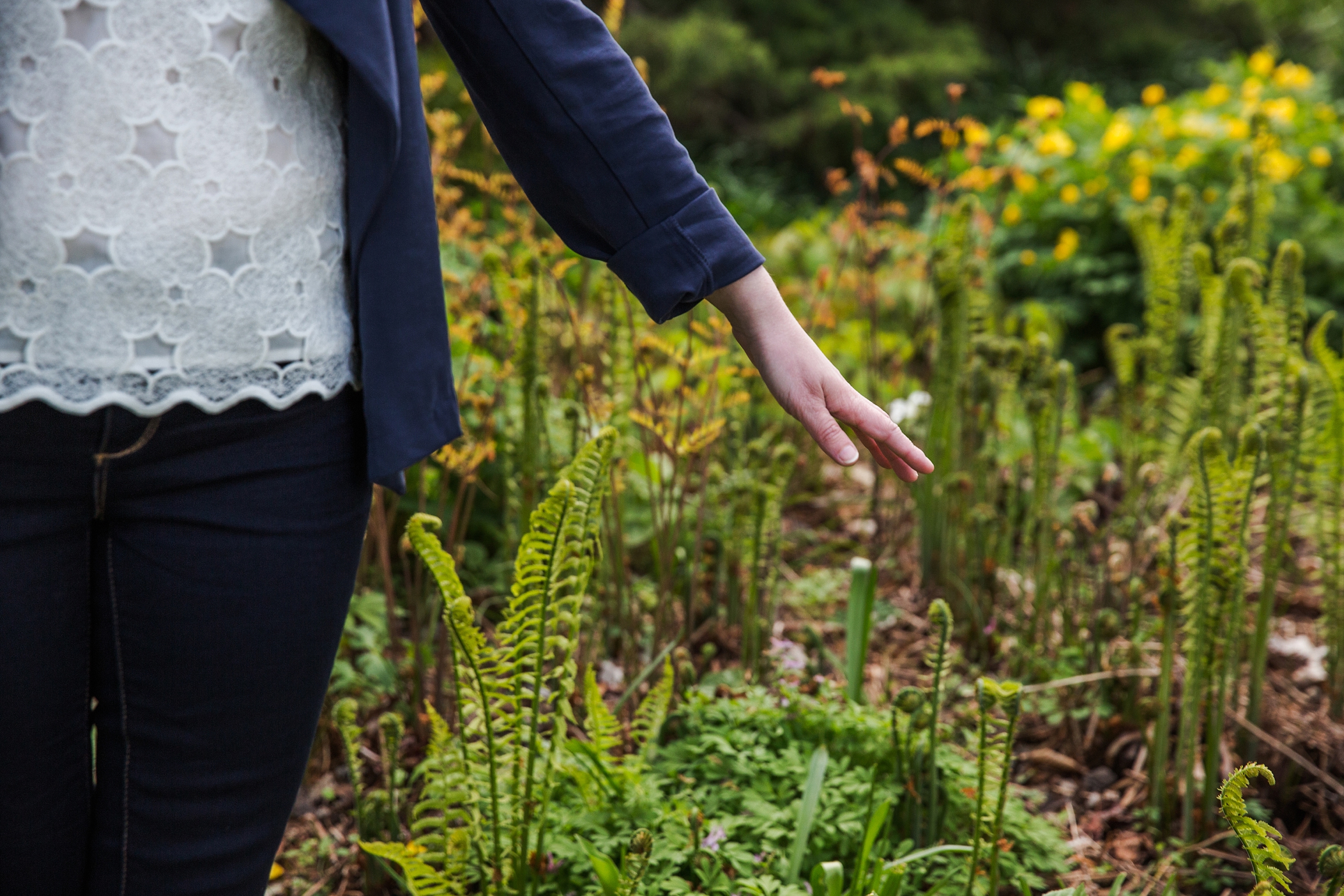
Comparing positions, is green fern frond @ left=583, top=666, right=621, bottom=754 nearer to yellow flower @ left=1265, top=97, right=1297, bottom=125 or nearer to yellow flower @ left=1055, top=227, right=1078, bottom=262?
yellow flower @ left=1055, top=227, right=1078, bottom=262

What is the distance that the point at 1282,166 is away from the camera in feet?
13.3

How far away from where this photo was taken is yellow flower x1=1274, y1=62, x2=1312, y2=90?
16.5 feet

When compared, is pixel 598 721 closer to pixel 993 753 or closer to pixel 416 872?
pixel 416 872

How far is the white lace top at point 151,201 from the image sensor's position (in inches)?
29.4

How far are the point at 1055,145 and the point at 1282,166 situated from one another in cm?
96

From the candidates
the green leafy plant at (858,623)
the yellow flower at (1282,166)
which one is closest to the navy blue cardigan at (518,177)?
the green leafy plant at (858,623)

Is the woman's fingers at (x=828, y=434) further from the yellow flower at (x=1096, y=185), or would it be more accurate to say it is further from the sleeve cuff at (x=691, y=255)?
the yellow flower at (x=1096, y=185)

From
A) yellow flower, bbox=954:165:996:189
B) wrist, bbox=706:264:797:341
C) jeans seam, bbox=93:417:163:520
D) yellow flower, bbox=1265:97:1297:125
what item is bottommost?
jeans seam, bbox=93:417:163:520

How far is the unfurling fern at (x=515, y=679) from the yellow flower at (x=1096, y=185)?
395cm

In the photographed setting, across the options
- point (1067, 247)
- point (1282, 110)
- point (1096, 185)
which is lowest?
point (1067, 247)

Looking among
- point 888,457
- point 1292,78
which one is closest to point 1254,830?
point 888,457

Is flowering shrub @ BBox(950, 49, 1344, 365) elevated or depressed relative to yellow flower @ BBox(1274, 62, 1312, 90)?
depressed

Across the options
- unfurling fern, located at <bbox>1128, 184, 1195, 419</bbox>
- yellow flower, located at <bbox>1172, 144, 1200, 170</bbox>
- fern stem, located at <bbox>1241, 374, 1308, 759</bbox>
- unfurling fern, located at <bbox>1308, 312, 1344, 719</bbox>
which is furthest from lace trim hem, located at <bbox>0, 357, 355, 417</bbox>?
yellow flower, located at <bbox>1172, 144, 1200, 170</bbox>

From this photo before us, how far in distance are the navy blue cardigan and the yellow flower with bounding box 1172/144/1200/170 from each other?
4.06 m
